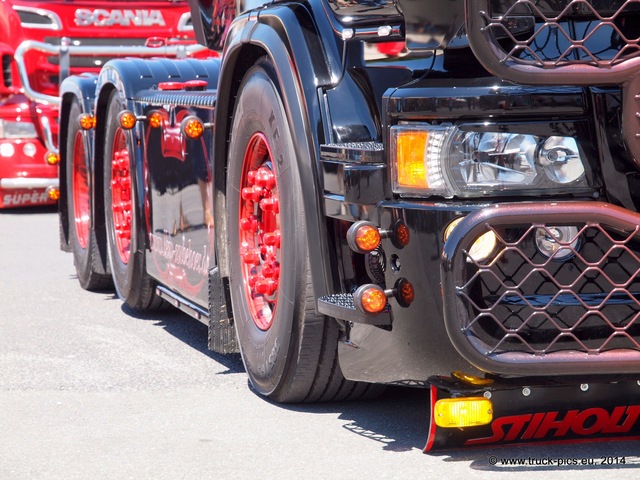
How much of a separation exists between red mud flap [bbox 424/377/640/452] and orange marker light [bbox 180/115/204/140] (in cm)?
170

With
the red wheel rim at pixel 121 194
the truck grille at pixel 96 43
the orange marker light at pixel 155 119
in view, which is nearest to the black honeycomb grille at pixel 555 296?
the orange marker light at pixel 155 119

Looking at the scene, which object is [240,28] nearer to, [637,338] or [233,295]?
[233,295]

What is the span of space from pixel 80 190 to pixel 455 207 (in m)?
4.53

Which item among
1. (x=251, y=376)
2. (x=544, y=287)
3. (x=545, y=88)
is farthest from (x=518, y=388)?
(x=251, y=376)

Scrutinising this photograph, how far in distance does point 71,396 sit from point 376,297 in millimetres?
1571

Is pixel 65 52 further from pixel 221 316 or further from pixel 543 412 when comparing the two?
pixel 543 412

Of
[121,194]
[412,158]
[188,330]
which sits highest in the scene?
[412,158]

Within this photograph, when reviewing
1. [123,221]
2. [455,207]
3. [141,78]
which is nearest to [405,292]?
[455,207]

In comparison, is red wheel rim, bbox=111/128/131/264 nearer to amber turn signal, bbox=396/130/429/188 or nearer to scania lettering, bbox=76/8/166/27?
amber turn signal, bbox=396/130/429/188

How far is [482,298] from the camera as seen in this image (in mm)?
3160

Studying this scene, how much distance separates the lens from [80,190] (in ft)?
24.2

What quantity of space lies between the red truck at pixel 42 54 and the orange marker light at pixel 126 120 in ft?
12.7

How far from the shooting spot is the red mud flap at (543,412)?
3373 mm

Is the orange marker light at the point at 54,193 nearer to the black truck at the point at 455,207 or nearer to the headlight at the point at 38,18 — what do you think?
the headlight at the point at 38,18
